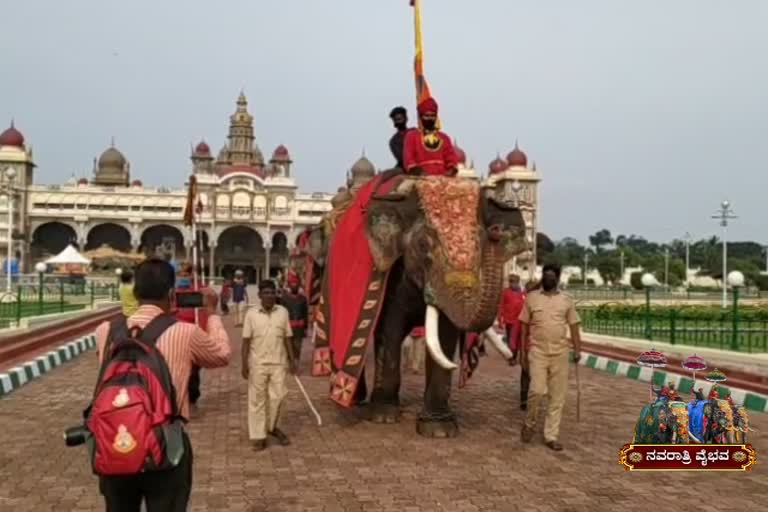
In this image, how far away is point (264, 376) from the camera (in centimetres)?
570

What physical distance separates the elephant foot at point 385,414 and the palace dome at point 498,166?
5774 cm

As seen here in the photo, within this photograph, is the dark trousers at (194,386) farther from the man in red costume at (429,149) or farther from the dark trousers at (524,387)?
the dark trousers at (524,387)

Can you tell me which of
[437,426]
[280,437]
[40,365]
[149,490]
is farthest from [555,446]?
[40,365]

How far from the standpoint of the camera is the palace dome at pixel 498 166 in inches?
2507

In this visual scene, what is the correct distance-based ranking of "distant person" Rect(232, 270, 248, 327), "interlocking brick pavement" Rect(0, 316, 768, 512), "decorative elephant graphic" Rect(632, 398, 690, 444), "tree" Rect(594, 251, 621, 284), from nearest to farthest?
"interlocking brick pavement" Rect(0, 316, 768, 512) < "decorative elephant graphic" Rect(632, 398, 690, 444) < "distant person" Rect(232, 270, 248, 327) < "tree" Rect(594, 251, 621, 284)

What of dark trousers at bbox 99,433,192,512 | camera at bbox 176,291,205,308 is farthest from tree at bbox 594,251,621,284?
dark trousers at bbox 99,433,192,512

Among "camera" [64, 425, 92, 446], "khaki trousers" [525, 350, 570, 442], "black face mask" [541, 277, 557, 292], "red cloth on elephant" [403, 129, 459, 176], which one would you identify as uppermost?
"red cloth on elephant" [403, 129, 459, 176]

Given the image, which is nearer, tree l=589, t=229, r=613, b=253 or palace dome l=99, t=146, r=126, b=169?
palace dome l=99, t=146, r=126, b=169

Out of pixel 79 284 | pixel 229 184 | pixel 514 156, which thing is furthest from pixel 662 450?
pixel 514 156

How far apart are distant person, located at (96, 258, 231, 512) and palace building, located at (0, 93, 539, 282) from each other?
50964mm

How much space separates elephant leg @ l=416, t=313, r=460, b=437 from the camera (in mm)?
5945

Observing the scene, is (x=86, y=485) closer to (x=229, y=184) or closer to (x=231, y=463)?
(x=231, y=463)

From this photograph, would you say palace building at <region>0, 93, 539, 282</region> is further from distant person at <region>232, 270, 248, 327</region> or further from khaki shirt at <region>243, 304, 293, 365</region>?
khaki shirt at <region>243, 304, 293, 365</region>

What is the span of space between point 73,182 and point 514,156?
116 ft
